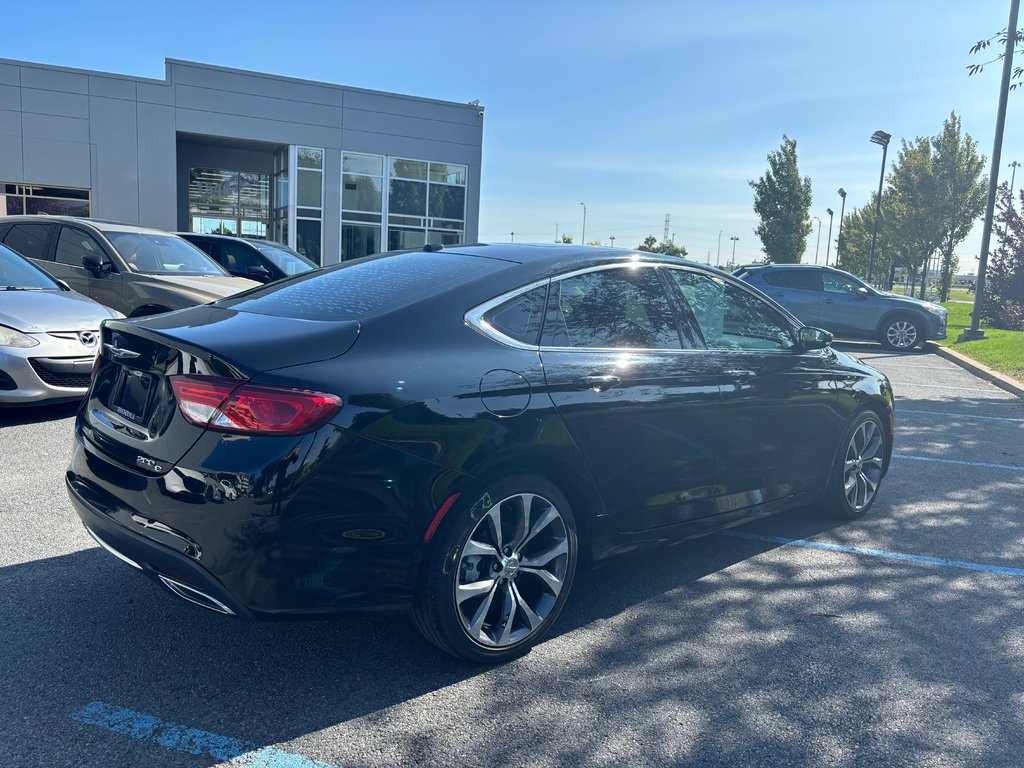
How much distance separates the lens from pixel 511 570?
3.30 m

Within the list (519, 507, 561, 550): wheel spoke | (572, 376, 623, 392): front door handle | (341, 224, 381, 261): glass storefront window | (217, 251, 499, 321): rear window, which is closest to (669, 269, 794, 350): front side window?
(572, 376, 623, 392): front door handle

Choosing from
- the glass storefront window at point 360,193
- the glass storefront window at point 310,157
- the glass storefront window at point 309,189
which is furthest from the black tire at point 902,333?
the glass storefront window at point 310,157

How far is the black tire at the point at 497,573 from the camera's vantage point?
3043 millimetres

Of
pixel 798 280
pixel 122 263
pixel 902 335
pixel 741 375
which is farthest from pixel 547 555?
pixel 902 335

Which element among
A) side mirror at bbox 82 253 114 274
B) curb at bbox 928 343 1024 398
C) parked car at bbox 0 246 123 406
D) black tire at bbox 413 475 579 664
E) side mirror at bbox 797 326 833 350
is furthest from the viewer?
curb at bbox 928 343 1024 398

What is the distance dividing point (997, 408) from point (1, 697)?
10745 millimetres

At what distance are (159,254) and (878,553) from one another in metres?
8.82

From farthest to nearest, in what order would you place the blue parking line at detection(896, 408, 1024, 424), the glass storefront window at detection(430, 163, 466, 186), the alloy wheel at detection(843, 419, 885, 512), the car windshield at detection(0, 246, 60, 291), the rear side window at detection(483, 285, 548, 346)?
1. the glass storefront window at detection(430, 163, 466, 186)
2. the blue parking line at detection(896, 408, 1024, 424)
3. the car windshield at detection(0, 246, 60, 291)
4. the alloy wheel at detection(843, 419, 885, 512)
5. the rear side window at detection(483, 285, 548, 346)

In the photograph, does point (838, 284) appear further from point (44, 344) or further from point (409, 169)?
point (409, 169)

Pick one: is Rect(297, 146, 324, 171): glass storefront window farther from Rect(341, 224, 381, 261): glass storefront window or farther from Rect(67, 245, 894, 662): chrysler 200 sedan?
Rect(67, 245, 894, 662): chrysler 200 sedan

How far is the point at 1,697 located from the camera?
2.86 metres

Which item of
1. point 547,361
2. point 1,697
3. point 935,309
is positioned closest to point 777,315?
point 547,361

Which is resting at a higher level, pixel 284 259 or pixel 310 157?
pixel 310 157

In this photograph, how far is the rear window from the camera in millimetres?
3318
